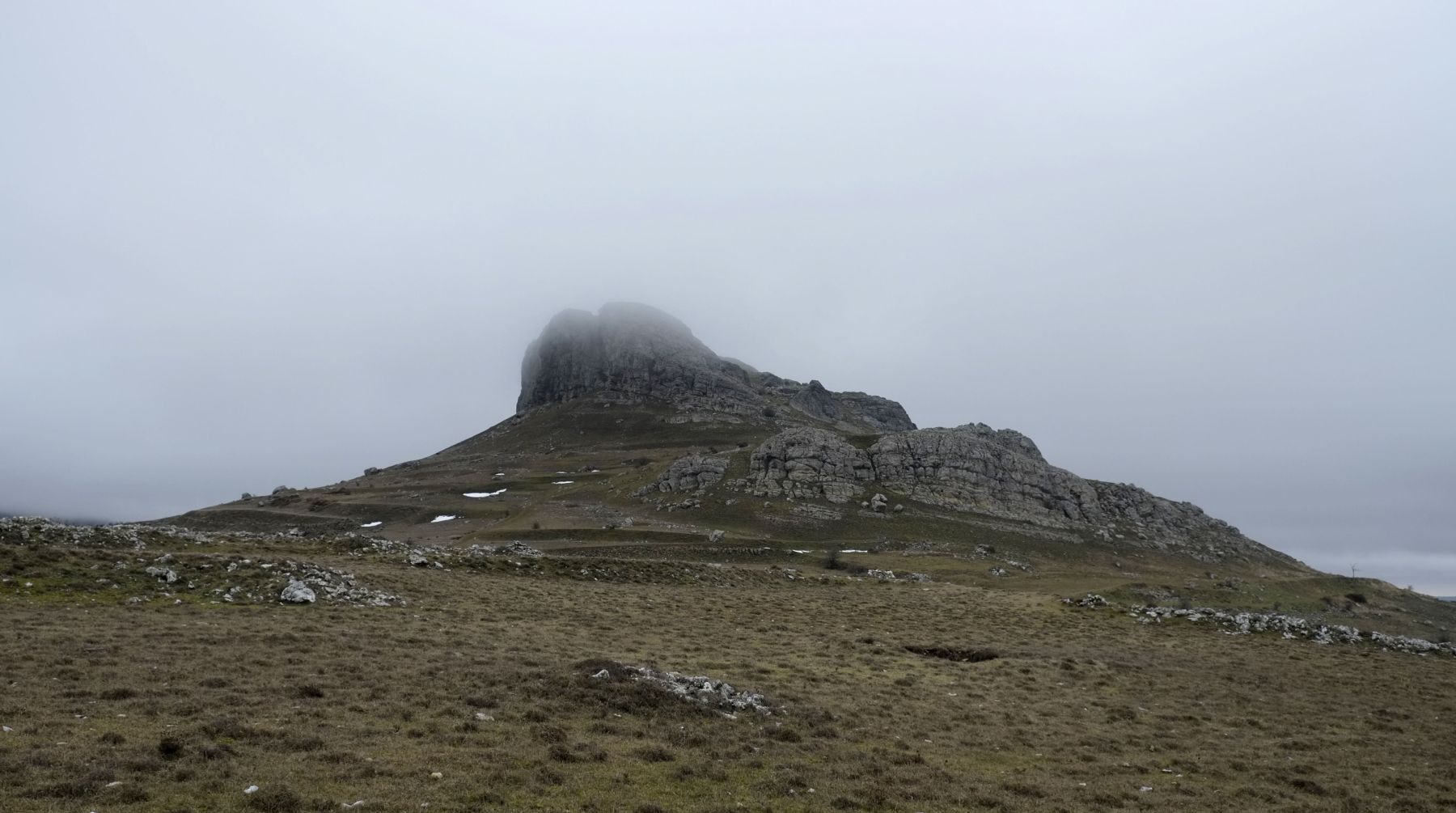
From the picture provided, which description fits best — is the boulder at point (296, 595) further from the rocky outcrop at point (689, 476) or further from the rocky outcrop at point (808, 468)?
the rocky outcrop at point (808, 468)

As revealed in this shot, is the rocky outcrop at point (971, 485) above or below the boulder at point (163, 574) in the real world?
above

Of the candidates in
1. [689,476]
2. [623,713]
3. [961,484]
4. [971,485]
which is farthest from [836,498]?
[623,713]

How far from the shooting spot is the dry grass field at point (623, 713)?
13500mm

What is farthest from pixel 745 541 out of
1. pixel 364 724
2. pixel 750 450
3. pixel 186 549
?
pixel 364 724

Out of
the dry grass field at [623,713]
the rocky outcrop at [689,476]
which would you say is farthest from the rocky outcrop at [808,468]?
the dry grass field at [623,713]

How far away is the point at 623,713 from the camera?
19.7 m

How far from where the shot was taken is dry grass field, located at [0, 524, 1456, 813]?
1350 cm

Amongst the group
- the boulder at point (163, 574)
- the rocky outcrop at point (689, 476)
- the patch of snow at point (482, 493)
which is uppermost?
the rocky outcrop at point (689, 476)

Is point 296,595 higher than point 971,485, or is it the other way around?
point 971,485

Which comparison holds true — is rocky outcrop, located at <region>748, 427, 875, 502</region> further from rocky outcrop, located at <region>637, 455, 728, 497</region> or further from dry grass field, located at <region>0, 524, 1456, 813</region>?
dry grass field, located at <region>0, 524, 1456, 813</region>

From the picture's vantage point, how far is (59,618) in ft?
86.3

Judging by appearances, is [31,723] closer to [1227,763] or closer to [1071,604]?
[1227,763]

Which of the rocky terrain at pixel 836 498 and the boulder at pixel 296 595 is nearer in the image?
the boulder at pixel 296 595

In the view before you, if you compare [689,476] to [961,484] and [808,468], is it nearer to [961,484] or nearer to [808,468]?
[808,468]
